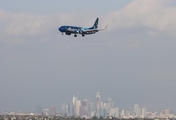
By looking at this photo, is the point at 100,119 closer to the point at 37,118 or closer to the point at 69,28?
the point at 37,118

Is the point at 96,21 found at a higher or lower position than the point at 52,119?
higher

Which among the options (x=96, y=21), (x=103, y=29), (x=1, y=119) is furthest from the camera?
(x=1, y=119)

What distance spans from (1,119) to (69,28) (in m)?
83.9

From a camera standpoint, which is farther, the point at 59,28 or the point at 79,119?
the point at 79,119

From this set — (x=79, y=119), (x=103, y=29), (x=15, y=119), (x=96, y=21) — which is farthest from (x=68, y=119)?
(x=103, y=29)

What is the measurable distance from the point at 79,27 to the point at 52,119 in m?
86.1

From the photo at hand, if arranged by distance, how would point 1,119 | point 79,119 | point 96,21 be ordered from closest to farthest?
point 96,21
point 1,119
point 79,119

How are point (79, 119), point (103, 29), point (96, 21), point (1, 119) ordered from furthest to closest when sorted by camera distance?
point (79, 119), point (1, 119), point (96, 21), point (103, 29)

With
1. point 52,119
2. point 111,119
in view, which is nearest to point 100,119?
point 111,119

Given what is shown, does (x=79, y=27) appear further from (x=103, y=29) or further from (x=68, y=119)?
(x=68, y=119)

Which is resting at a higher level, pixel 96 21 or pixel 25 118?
pixel 96 21

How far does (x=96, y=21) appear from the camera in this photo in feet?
351

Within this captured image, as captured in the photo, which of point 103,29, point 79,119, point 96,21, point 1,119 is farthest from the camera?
point 79,119

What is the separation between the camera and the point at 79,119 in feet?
619
